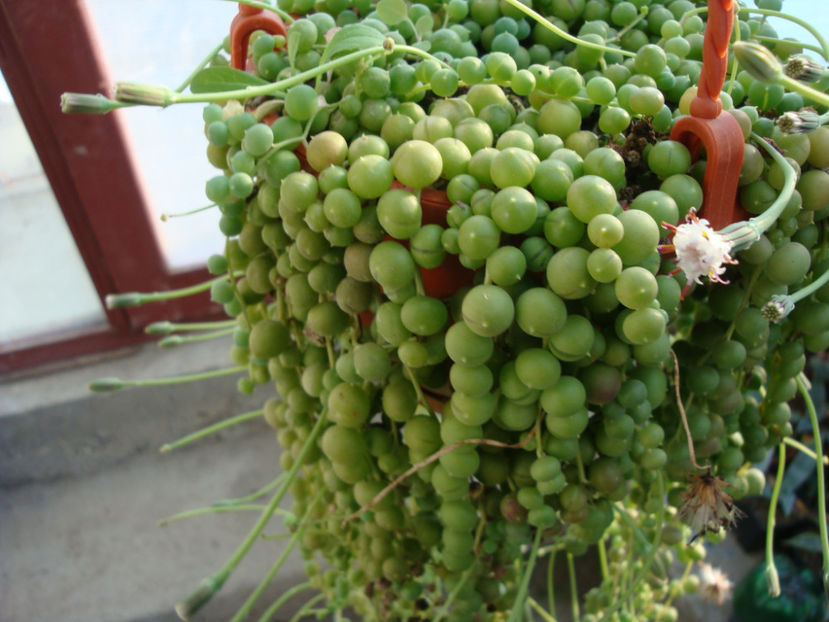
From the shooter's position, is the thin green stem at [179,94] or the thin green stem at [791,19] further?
the thin green stem at [791,19]

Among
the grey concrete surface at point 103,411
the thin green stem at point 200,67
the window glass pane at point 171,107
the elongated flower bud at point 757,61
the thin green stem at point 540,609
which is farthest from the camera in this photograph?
the grey concrete surface at point 103,411

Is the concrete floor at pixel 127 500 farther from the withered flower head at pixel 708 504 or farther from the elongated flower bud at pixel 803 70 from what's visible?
the elongated flower bud at pixel 803 70

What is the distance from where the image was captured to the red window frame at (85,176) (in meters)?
0.77

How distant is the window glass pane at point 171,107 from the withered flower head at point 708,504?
0.76 metres

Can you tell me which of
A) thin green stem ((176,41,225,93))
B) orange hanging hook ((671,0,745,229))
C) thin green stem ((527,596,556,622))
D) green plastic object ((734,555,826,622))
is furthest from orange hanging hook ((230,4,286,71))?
green plastic object ((734,555,826,622))

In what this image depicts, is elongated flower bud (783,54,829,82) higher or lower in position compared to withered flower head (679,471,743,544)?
higher

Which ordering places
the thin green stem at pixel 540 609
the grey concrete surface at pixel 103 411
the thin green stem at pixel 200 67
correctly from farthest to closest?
the grey concrete surface at pixel 103 411 < the thin green stem at pixel 540 609 < the thin green stem at pixel 200 67

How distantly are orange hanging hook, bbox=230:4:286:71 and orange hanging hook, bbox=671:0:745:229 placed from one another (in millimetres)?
281

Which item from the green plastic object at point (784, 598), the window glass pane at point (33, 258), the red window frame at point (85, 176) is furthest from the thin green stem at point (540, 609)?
the window glass pane at point (33, 258)

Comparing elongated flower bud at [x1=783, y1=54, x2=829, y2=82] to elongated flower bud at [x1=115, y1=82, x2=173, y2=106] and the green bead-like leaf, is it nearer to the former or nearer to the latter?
the green bead-like leaf

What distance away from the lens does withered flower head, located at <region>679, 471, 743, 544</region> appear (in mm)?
458

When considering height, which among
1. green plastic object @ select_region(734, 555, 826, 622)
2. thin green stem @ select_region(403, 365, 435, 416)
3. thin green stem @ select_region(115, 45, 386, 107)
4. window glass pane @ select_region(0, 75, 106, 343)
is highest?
thin green stem @ select_region(115, 45, 386, 107)

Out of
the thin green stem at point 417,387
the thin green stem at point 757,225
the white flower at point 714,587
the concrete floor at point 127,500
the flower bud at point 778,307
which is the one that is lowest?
the concrete floor at point 127,500

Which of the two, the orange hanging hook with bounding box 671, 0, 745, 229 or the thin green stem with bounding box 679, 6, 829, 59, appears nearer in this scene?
the orange hanging hook with bounding box 671, 0, 745, 229
